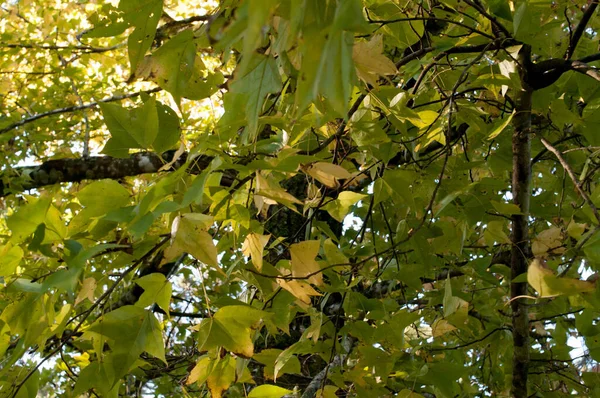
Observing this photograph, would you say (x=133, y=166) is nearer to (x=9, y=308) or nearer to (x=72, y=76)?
(x=72, y=76)

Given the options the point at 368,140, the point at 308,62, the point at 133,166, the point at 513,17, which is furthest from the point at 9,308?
the point at 133,166

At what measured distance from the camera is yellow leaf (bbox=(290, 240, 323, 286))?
1004 mm

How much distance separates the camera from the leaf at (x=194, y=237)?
0.79 metres

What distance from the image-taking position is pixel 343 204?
3.85 ft

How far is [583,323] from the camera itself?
156cm

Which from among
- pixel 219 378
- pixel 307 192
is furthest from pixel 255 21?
pixel 307 192

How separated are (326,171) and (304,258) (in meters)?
0.21

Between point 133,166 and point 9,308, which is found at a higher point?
point 133,166

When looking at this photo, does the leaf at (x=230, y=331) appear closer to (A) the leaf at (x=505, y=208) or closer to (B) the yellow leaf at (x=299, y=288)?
(B) the yellow leaf at (x=299, y=288)

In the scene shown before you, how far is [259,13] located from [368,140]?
2.21 ft

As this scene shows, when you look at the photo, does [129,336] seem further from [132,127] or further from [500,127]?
[500,127]

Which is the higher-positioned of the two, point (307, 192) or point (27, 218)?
point (307, 192)

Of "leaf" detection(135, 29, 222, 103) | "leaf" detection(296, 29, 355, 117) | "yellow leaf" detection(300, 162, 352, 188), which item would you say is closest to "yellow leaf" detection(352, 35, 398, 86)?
"yellow leaf" detection(300, 162, 352, 188)

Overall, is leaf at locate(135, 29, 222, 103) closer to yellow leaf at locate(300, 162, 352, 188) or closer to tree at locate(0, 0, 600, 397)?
tree at locate(0, 0, 600, 397)
